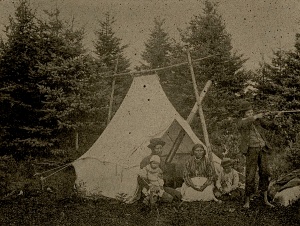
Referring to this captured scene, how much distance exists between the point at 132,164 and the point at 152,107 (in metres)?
1.79

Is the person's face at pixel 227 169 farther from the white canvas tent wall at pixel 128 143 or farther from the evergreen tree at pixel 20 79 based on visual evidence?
the evergreen tree at pixel 20 79

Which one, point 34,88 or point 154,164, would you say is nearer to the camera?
point 154,164

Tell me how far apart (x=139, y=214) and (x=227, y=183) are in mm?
1952

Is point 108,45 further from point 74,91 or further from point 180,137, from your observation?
point 180,137

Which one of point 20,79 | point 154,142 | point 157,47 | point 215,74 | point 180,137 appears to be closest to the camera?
point 154,142

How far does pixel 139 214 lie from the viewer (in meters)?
5.15

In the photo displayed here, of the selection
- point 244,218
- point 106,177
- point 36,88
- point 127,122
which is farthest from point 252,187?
point 36,88

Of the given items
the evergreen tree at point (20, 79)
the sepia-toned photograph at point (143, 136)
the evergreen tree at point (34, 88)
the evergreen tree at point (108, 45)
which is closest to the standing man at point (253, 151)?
the sepia-toned photograph at point (143, 136)

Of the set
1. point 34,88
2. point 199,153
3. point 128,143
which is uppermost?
point 34,88

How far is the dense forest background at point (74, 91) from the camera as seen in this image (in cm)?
1033

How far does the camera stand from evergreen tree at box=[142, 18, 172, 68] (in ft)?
66.2

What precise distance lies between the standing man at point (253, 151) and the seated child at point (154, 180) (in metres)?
1.46

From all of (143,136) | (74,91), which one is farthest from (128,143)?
(74,91)

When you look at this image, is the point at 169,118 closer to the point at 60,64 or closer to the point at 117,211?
the point at 117,211
